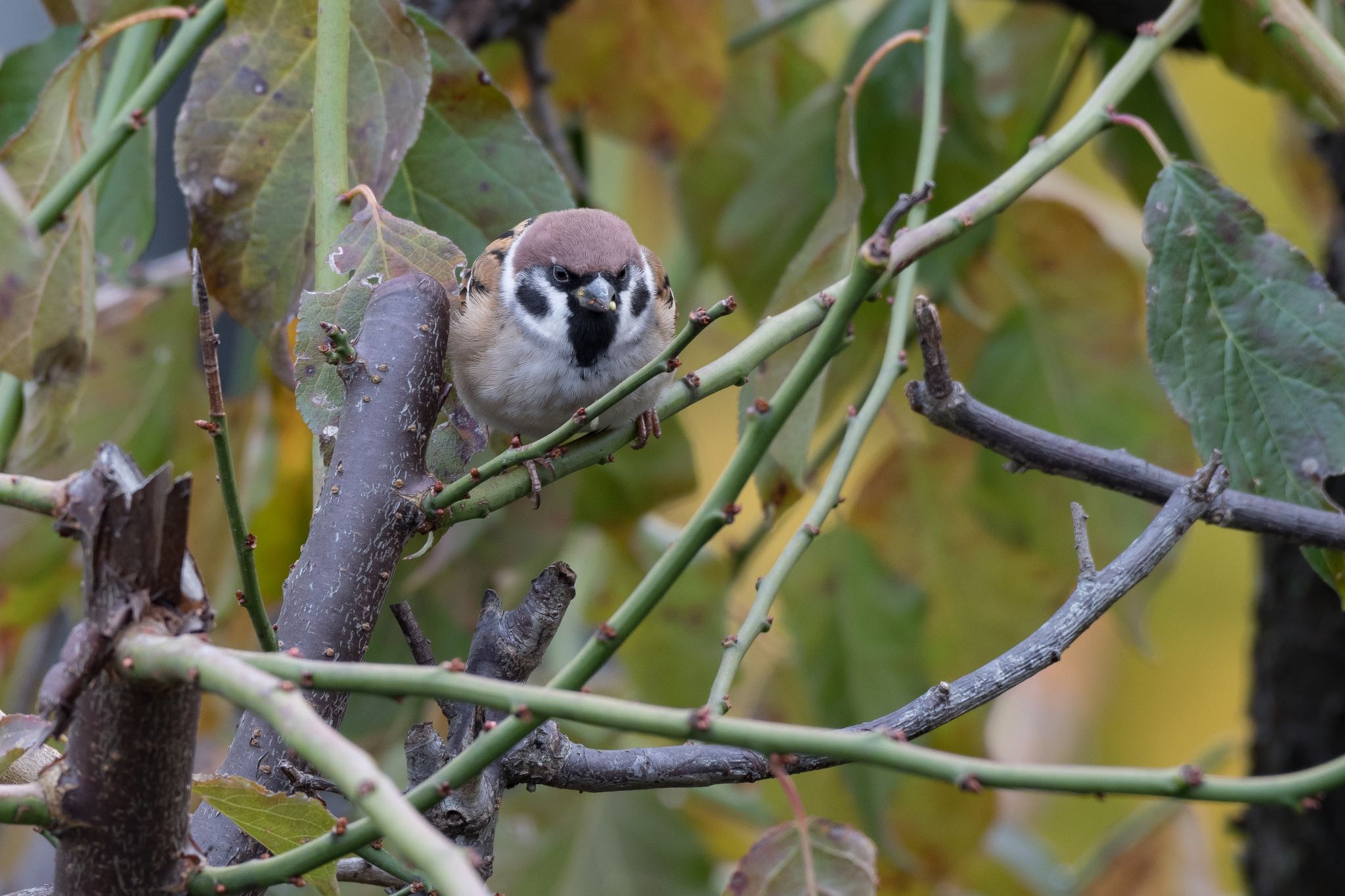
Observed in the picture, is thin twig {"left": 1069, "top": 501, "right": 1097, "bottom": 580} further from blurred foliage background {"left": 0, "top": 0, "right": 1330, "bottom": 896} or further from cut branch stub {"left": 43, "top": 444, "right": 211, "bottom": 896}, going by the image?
blurred foliage background {"left": 0, "top": 0, "right": 1330, "bottom": 896}

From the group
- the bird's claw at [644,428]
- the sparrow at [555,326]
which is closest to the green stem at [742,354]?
the bird's claw at [644,428]

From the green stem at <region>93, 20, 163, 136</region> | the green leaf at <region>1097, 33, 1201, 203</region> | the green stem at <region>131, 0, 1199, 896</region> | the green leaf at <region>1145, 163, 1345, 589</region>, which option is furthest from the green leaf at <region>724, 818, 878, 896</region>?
the green leaf at <region>1097, 33, 1201, 203</region>

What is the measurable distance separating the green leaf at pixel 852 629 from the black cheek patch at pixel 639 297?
617mm

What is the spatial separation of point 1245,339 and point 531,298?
38.4 inches

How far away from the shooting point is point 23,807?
824mm

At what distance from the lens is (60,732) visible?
2.68 feet

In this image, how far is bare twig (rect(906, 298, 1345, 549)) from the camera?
49.9 inches

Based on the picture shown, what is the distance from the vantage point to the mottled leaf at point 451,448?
1360 mm

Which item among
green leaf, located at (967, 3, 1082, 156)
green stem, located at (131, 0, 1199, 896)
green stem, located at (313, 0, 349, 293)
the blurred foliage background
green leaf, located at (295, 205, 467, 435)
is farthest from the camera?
green leaf, located at (967, 3, 1082, 156)

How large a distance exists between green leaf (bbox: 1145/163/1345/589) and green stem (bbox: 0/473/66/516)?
3.93 feet

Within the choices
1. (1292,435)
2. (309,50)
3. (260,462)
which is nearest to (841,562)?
(1292,435)

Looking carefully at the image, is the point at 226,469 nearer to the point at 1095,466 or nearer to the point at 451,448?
the point at 451,448

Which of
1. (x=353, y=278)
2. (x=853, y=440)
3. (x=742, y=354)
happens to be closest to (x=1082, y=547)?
(x=853, y=440)

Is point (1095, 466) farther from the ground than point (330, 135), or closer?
closer
